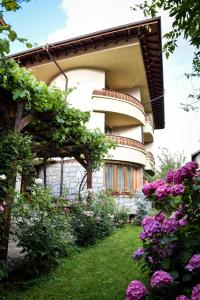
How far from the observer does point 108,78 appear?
69.4 ft

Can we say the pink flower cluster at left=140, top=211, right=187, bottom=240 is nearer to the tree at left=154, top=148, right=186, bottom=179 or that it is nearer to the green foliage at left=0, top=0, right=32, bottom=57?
the green foliage at left=0, top=0, right=32, bottom=57

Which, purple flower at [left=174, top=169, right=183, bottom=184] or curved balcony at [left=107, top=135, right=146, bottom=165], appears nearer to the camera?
purple flower at [left=174, top=169, right=183, bottom=184]

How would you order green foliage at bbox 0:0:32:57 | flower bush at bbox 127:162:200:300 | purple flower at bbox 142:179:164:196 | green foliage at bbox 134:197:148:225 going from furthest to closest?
green foliage at bbox 134:197:148:225 → purple flower at bbox 142:179:164:196 → flower bush at bbox 127:162:200:300 → green foliage at bbox 0:0:32:57

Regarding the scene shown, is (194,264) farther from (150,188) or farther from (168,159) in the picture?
(168,159)

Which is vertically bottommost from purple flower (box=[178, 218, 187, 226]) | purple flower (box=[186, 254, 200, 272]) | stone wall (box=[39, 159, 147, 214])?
purple flower (box=[186, 254, 200, 272])

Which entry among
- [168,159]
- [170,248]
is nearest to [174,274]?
[170,248]

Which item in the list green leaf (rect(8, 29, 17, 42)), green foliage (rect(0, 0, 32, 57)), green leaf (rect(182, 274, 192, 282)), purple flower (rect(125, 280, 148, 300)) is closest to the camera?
green foliage (rect(0, 0, 32, 57))

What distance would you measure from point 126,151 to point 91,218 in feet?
35.8

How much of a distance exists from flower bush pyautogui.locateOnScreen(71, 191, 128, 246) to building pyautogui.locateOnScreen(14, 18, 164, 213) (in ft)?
23.7

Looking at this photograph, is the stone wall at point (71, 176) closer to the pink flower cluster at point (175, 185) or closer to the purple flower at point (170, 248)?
the pink flower cluster at point (175, 185)

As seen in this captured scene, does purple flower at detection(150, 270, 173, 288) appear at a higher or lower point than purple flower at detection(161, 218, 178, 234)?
lower

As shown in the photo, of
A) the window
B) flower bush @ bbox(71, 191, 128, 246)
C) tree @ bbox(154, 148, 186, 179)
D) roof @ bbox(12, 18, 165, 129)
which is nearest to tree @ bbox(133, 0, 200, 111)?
flower bush @ bbox(71, 191, 128, 246)

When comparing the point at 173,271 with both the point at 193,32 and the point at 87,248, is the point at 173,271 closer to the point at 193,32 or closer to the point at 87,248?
the point at 193,32

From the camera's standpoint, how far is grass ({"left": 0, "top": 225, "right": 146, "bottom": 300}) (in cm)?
449
